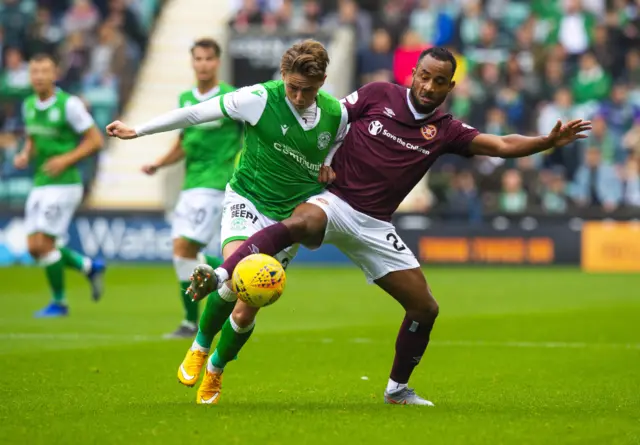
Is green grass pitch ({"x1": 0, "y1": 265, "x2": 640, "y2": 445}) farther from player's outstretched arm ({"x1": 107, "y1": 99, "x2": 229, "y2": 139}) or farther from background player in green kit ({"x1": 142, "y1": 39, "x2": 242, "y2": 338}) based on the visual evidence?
player's outstretched arm ({"x1": 107, "y1": 99, "x2": 229, "y2": 139})

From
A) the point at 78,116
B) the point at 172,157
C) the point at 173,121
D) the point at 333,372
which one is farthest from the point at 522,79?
the point at 173,121

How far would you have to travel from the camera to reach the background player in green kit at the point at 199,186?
1250cm

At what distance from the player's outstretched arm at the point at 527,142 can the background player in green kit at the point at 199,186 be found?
180 inches

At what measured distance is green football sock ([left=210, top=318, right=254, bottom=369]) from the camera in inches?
328

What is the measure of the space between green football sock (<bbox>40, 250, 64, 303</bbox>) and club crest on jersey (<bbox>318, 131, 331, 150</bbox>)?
6.94 metres

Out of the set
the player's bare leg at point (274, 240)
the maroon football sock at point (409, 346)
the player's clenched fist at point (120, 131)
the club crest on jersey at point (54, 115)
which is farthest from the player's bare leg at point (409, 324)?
the club crest on jersey at point (54, 115)

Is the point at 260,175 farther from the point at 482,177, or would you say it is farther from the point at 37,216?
the point at 482,177

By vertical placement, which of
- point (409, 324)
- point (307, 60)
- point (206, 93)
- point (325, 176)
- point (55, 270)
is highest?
point (307, 60)

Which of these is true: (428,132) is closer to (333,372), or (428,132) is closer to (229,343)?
(229,343)

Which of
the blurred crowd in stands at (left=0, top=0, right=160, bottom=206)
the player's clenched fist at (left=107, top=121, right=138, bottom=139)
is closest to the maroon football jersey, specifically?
the player's clenched fist at (left=107, top=121, right=138, bottom=139)

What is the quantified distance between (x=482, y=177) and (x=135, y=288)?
8.06m

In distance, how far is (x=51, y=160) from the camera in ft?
46.9

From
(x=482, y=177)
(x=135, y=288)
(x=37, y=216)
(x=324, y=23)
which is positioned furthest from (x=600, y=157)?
(x=37, y=216)

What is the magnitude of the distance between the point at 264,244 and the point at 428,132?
4.91 feet
